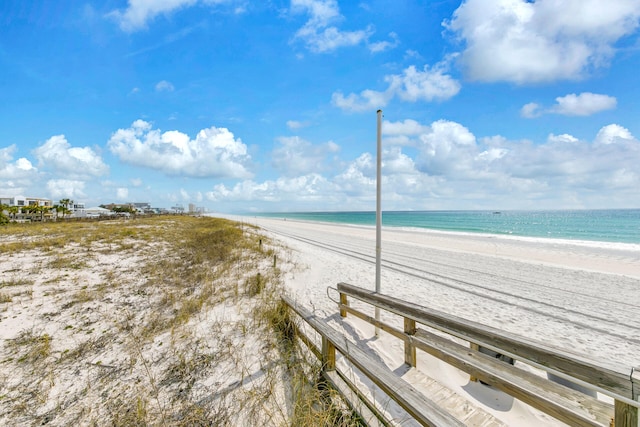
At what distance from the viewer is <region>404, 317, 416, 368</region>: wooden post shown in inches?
147

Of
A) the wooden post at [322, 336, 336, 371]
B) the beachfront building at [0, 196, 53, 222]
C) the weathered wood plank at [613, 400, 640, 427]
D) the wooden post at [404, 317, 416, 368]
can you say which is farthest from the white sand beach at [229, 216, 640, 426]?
the beachfront building at [0, 196, 53, 222]

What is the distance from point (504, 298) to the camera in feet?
23.5

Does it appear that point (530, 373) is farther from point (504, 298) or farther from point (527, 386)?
point (504, 298)

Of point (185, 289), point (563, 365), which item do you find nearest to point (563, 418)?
point (563, 365)

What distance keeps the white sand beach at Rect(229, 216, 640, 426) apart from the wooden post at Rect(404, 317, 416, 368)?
13 centimetres

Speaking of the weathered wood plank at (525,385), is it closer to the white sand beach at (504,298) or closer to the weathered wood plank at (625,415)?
the weathered wood plank at (625,415)

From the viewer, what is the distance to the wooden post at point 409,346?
374cm

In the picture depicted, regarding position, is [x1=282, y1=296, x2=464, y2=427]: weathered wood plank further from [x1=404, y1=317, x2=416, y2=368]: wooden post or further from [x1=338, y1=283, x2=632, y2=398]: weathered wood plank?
[x1=404, y1=317, x2=416, y2=368]: wooden post

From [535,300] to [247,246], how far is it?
10752mm

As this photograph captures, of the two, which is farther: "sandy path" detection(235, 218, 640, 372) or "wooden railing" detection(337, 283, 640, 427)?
"sandy path" detection(235, 218, 640, 372)

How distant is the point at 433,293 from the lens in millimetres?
7379

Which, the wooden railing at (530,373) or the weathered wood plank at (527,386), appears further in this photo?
the weathered wood plank at (527,386)

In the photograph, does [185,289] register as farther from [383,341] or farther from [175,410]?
[383,341]

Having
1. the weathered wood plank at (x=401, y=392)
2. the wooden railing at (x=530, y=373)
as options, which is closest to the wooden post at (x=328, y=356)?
the weathered wood plank at (x=401, y=392)
